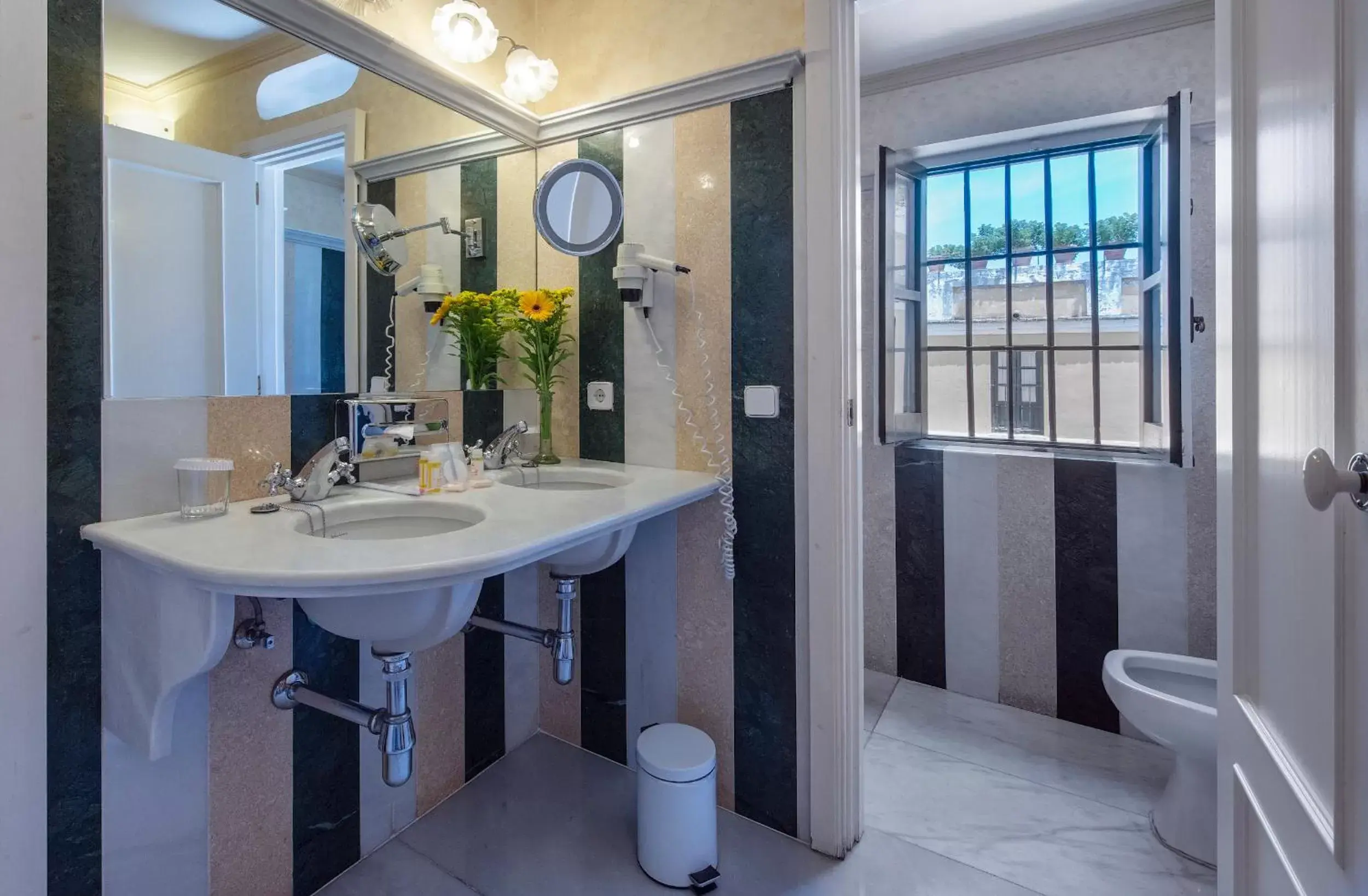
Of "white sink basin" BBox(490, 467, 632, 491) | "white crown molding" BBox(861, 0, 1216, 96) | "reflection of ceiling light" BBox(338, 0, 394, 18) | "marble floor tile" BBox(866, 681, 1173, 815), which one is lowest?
"marble floor tile" BBox(866, 681, 1173, 815)

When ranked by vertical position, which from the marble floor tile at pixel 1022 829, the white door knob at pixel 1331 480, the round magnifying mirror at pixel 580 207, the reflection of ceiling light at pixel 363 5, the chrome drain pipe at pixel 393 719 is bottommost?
the marble floor tile at pixel 1022 829

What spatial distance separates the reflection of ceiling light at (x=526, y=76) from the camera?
1.86m

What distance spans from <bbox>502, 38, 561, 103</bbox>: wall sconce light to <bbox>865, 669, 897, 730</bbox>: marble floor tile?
7.46 feet

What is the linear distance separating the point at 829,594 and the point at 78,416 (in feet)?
4.88

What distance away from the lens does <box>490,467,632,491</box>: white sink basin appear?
5.62ft

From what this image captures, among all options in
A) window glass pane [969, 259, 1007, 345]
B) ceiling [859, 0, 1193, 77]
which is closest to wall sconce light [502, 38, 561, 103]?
ceiling [859, 0, 1193, 77]

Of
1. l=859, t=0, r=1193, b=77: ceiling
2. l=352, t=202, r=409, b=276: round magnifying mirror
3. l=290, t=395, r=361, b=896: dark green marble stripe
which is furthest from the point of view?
l=859, t=0, r=1193, b=77: ceiling

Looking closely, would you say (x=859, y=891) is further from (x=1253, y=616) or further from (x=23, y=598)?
(x=23, y=598)

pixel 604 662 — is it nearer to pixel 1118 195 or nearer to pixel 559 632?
pixel 559 632

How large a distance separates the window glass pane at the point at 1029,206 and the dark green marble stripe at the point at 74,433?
103 inches

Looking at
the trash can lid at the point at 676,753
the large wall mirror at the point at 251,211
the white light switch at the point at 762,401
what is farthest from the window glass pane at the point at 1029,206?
the trash can lid at the point at 676,753

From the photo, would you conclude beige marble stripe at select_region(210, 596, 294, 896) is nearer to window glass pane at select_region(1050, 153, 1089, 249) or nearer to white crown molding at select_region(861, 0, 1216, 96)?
white crown molding at select_region(861, 0, 1216, 96)

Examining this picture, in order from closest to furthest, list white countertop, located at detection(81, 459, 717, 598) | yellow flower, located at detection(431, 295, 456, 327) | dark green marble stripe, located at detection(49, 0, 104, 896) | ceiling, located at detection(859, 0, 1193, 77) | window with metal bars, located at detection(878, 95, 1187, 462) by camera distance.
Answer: white countertop, located at detection(81, 459, 717, 598)
dark green marble stripe, located at detection(49, 0, 104, 896)
yellow flower, located at detection(431, 295, 456, 327)
ceiling, located at detection(859, 0, 1193, 77)
window with metal bars, located at detection(878, 95, 1187, 462)

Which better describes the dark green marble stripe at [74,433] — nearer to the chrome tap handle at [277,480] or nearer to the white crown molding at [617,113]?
the chrome tap handle at [277,480]
